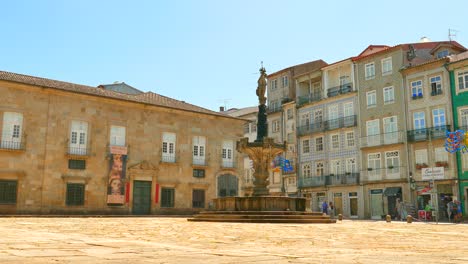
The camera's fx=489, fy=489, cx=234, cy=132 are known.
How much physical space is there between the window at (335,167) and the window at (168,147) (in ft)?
46.0

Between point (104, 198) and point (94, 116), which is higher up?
point (94, 116)

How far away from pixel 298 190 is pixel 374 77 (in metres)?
11.6

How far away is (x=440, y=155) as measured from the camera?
106 ft

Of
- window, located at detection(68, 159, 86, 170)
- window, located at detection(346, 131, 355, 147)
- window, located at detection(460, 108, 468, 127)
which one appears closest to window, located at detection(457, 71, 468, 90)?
window, located at detection(460, 108, 468, 127)

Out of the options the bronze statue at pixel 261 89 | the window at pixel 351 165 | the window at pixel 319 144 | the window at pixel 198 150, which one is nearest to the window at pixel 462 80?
the window at pixel 351 165

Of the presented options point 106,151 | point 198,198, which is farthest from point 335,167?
point 106,151

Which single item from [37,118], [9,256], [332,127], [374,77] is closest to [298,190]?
[332,127]

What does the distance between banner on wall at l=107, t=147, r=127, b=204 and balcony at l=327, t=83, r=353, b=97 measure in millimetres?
18800

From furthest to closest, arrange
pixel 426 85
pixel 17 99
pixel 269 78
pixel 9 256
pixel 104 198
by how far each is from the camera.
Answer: pixel 269 78, pixel 426 85, pixel 104 198, pixel 17 99, pixel 9 256

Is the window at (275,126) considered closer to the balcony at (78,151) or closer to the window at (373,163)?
the window at (373,163)

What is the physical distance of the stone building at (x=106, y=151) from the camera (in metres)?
27.0

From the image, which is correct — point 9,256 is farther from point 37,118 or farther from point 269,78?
point 269,78

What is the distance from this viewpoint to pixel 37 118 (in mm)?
27828

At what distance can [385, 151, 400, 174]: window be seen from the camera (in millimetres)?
34781
